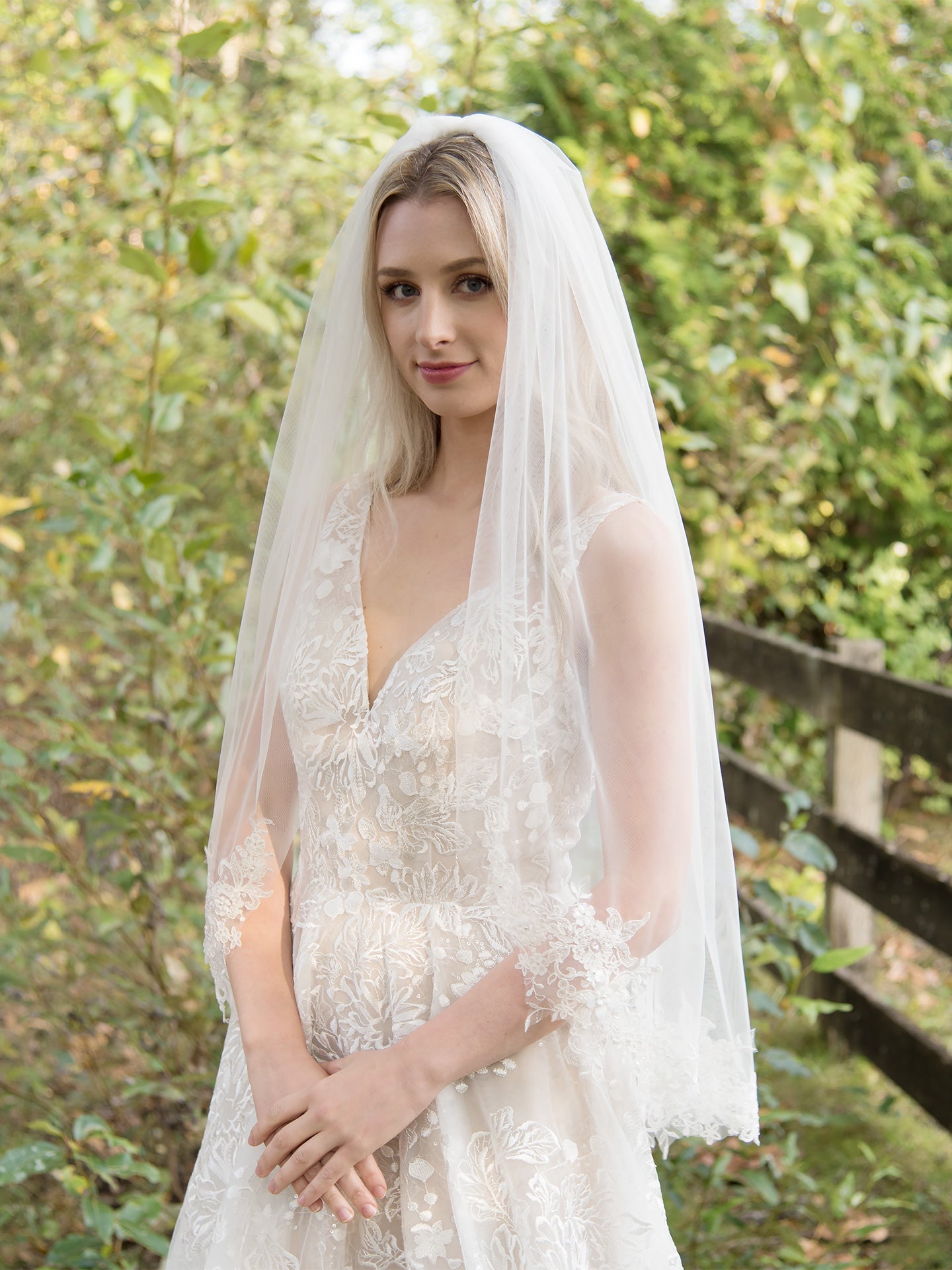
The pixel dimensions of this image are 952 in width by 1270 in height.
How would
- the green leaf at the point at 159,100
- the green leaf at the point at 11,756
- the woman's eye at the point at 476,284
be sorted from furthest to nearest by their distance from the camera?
the green leaf at the point at 11,756 < the green leaf at the point at 159,100 < the woman's eye at the point at 476,284

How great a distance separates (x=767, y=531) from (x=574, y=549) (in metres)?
3.55

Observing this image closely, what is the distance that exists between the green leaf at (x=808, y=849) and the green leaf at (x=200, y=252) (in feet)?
5.31

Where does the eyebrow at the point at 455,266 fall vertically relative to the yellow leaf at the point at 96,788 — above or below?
above

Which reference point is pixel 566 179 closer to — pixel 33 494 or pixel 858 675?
pixel 33 494

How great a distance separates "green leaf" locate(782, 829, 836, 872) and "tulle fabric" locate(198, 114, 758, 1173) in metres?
0.83

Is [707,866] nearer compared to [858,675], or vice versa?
[707,866]

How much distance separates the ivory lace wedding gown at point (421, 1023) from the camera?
136 centimetres

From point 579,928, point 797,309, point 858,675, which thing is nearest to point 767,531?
point 858,675

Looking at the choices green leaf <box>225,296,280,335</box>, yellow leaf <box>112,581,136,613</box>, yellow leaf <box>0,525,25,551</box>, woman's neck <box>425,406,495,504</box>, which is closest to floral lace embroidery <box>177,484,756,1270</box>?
woman's neck <box>425,406,495,504</box>

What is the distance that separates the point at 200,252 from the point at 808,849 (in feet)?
5.59

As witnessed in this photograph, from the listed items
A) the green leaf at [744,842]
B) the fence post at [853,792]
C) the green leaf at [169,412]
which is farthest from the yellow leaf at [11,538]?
the fence post at [853,792]

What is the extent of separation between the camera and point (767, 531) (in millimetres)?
4777

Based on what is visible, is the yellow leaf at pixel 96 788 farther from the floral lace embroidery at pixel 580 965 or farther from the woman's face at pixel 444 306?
the floral lace embroidery at pixel 580 965

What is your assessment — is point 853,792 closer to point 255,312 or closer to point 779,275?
point 779,275
